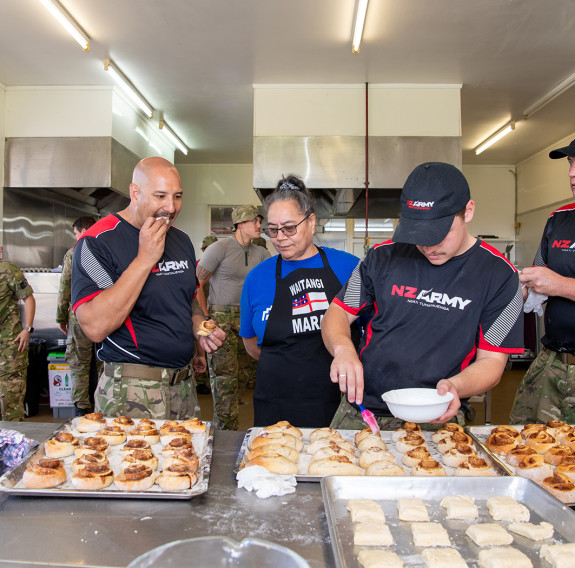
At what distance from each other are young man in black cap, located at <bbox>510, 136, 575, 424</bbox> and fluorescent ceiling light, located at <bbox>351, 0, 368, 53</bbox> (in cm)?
203

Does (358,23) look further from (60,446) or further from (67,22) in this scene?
(60,446)

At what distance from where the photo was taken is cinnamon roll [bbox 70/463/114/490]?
3.89 feet

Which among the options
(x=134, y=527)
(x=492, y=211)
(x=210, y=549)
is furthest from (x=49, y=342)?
(x=492, y=211)

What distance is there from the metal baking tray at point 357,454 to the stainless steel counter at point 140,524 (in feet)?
0.28

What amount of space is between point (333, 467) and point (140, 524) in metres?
0.51

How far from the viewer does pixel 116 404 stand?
6.21 feet

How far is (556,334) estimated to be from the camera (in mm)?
2338

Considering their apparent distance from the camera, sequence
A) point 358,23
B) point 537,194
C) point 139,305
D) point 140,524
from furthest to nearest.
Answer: point 537,194 < point 358,23 < point 139,305 < point 140,524

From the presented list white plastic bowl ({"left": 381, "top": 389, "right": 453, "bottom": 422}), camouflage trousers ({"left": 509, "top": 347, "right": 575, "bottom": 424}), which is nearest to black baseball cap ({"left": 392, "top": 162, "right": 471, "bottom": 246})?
white plastic bowl ({"left": 381, "top": 389, "right": 453, "bottom": 422})

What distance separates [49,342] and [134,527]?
15.7 feet

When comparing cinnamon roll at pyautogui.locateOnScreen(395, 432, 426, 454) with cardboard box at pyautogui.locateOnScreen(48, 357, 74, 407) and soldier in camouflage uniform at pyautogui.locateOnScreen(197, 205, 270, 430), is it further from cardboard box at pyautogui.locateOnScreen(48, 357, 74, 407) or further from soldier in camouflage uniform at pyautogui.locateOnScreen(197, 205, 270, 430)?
cardboard box at pyautogui.locateOnScreen(48, 357, 74, 407)

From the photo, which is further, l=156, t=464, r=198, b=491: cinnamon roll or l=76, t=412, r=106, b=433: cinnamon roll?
l=76, t=412, r=106, b=433: cinnamon roll

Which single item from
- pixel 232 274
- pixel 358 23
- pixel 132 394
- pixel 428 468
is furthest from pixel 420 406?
pixel 358 23

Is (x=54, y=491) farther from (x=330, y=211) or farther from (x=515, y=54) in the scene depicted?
(x=330, y=211)
